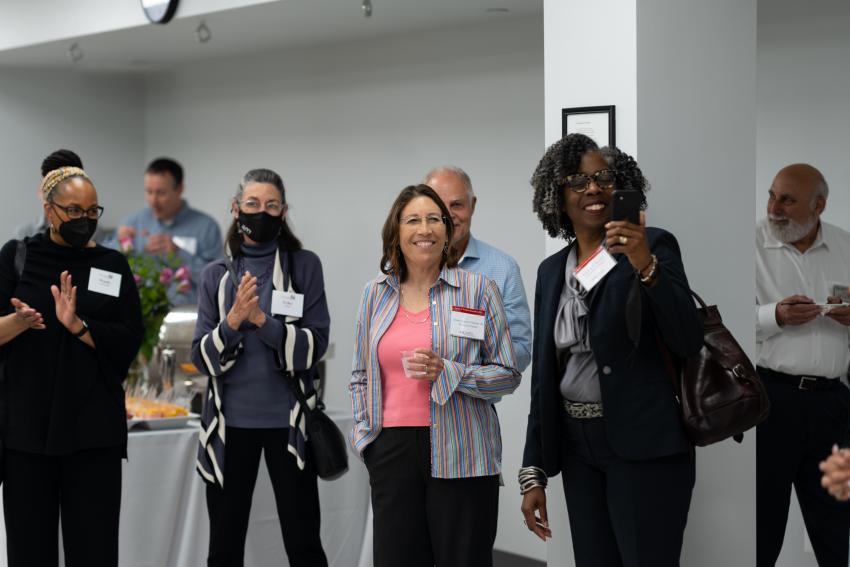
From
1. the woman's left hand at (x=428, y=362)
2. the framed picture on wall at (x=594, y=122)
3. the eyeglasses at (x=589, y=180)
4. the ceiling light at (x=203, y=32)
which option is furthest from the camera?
the ceiling light at (x=203, y=32)

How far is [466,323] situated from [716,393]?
0.73 m

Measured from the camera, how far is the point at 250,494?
3588 millimetres

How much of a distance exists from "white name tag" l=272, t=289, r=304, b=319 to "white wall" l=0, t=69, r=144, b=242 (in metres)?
4.27

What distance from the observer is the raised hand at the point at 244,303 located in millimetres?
3359

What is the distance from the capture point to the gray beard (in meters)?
4.02


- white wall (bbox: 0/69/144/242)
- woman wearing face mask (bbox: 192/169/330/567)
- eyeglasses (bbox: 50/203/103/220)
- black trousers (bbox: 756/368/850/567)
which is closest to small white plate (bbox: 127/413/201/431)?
woman wearing face mask (bbox: 192/169/330/567)

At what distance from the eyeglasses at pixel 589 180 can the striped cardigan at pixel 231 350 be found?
122cm

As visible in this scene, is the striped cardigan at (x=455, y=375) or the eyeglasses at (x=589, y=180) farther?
the striped cardigan at (x=455, y=375)

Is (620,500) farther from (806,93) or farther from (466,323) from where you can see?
(806,93)

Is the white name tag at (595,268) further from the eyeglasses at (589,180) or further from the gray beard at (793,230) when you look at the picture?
the gray beard at (793,230)

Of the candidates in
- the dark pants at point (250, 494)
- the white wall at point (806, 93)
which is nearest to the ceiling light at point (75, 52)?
the dark pants at point (250, 494)

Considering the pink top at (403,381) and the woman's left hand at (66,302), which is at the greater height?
the woman's left hand at (66,302)

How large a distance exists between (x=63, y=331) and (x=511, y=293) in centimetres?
152

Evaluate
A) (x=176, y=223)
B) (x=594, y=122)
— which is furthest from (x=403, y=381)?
(x=176, y=223)
